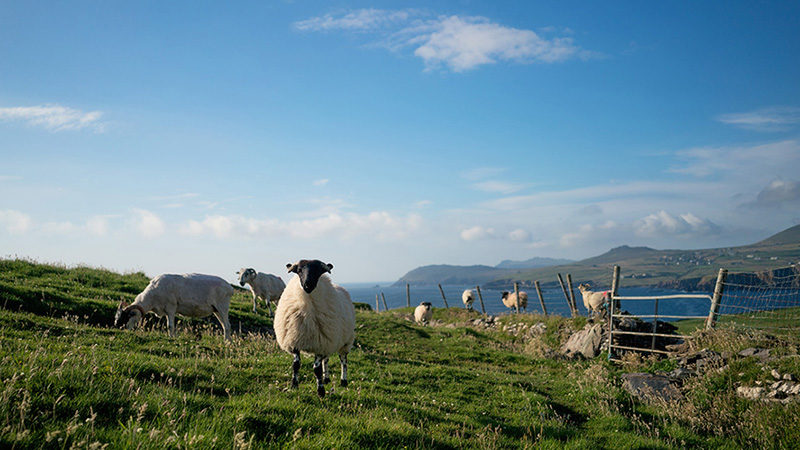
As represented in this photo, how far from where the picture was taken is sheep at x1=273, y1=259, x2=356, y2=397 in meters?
8.15

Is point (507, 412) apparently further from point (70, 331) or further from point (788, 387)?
point (70, 331)

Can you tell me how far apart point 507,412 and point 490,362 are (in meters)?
8.41

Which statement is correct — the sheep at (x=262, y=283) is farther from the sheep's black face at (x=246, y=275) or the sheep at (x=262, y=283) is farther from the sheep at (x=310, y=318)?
the sheep at (x=310, y=318)

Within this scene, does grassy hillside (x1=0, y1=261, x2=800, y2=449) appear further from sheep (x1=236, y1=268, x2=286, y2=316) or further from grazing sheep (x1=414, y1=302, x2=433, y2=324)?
grazing sheep (x1=414, y1=302, x2=433, y2=324)

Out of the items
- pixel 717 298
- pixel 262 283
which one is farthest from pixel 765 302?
pixel 262 283

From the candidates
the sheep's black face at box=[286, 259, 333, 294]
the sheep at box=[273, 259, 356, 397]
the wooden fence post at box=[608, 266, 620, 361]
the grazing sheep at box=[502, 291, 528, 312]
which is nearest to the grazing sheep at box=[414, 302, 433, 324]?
the grazing sheep at box=[502, 291, 528, 312]

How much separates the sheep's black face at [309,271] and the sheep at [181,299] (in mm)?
8088

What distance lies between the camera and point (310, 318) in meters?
8.40

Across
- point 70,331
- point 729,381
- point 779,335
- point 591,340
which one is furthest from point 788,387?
point 70,331

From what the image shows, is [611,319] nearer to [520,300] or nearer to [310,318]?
[310,318]

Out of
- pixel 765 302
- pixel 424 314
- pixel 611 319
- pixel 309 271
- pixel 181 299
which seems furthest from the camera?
pixel 424 314

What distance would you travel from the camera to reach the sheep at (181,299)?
1428 cm

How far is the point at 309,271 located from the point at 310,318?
1.05m

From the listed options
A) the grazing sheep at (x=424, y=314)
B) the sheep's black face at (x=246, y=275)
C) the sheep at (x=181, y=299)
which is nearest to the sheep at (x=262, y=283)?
the sheep's black face at (x=246, y=275)
